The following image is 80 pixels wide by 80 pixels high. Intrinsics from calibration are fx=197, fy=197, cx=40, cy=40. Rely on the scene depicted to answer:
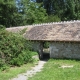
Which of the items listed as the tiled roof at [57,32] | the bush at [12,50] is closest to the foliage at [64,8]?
the tiled roof at [57,32]

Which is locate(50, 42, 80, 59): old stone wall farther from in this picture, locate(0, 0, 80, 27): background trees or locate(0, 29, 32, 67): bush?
locate(0, 0, 80, 27): background trees

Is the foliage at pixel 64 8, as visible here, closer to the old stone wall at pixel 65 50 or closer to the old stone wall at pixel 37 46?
the old stone wall at pixel 37 46

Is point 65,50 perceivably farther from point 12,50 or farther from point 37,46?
point 12,50

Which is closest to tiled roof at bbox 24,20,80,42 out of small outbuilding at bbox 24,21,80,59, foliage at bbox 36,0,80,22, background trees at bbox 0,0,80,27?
small outbuilding at bbox 24,21,80,59

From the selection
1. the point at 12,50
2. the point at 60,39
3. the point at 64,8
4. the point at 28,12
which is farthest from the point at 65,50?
the point at 64,8

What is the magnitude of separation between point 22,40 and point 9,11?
2043 centimetres

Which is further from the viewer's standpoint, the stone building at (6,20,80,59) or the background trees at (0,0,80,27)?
the background trees at (0,0,80,27)

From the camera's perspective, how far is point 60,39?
18.0m

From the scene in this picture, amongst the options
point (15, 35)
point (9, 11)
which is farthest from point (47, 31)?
point (9, 11)

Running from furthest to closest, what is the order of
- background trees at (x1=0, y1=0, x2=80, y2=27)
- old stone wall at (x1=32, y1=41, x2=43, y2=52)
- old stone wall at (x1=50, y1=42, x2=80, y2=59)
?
background trees at (x1=0, y1=0, x2=80, y2=27) < old stone wall at (x1=32, y1=41, x2=43, y2=52) < old stone wall at (x1=50, y1=42, x2=80, y2=59)

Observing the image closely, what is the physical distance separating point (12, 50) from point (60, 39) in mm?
4653

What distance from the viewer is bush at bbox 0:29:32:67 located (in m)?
15.5

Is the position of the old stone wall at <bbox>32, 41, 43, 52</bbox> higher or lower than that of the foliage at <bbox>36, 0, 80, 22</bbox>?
lower

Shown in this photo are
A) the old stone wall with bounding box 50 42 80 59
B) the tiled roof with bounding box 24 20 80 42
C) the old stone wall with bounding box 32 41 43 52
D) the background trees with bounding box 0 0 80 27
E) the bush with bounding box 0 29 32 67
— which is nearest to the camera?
the bush with bounding box 0 29 32 67
